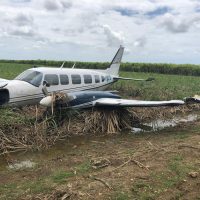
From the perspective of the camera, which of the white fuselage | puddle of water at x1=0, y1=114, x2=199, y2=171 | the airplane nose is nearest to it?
puddle of water at x1=0, y1=114, x2=199, y2=171

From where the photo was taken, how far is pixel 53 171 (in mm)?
8836

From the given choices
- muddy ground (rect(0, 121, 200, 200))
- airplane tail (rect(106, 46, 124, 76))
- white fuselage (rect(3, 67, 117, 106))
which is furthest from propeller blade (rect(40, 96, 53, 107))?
airplane tail (rect(106, 46, 124, 76))

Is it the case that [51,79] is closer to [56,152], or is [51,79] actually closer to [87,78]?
[87,78]

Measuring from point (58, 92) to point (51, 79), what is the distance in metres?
2.77

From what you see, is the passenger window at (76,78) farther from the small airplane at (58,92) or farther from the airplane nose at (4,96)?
the airplane nose at (4,96)

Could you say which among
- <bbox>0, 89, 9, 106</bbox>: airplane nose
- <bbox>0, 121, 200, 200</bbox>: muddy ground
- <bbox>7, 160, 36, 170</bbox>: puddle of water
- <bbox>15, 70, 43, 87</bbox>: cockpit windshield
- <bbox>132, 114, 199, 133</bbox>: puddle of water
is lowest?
<bbox>132, 114, 199, 133</bbox>: puddle of water

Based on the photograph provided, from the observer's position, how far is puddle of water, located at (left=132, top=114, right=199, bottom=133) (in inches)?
567

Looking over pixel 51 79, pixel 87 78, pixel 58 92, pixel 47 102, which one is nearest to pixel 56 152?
pixel 47 102

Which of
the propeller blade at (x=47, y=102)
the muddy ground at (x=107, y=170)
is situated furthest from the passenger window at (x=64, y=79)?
the muddy ground at (x=107, y=170)

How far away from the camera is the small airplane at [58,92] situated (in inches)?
547

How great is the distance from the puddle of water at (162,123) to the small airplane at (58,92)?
2.99 feet

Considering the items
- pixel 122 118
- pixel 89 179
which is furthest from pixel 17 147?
pixel 122 118

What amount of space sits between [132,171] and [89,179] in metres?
1.07

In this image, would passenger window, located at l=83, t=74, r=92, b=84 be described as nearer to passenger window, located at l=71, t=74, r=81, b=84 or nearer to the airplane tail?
passenger window, located at l=71, t=74, r=81, b=84
